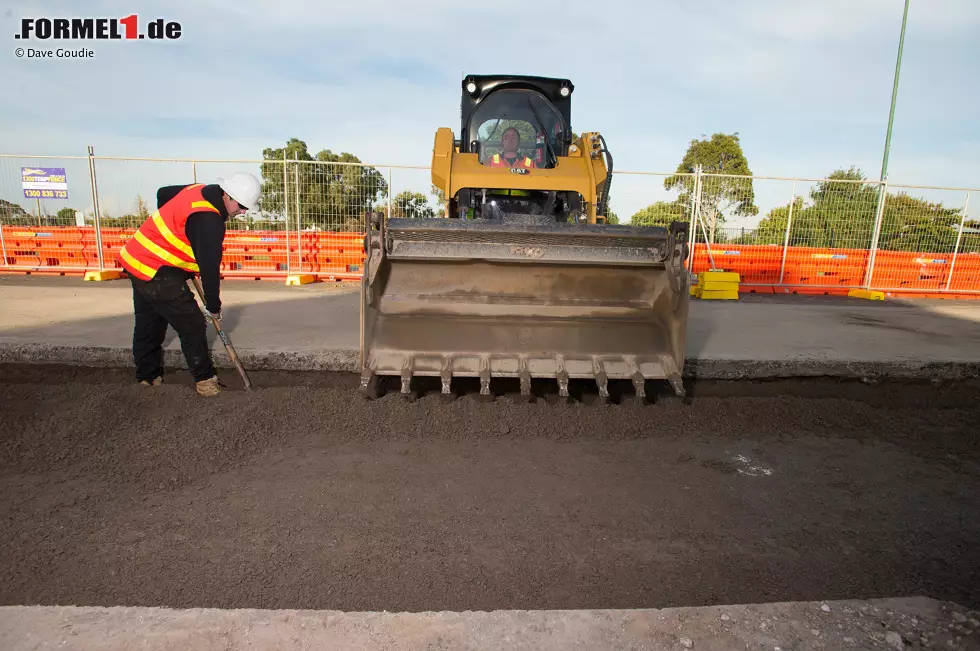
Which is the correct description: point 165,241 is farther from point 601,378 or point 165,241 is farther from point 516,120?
point 516,120

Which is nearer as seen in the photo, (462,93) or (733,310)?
(462,93)

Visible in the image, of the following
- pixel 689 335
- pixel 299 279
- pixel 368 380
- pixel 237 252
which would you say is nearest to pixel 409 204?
pixel 299 279

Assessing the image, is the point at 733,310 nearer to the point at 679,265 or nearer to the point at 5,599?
the point at 679,265

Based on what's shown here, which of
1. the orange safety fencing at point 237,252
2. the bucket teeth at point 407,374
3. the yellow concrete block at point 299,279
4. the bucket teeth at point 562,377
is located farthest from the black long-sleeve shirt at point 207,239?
the orange safety fencing at point 237,252

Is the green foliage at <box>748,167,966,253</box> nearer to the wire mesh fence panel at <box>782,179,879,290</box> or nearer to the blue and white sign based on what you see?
the wire mesh fence panel at <box>782,179,879,290</box>

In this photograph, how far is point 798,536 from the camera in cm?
246

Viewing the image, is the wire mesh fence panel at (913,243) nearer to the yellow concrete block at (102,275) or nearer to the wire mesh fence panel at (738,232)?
the wire mesh fence panel at (738,232)

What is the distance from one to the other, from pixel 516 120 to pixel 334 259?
597 cm

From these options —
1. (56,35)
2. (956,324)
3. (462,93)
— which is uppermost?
(56,35)

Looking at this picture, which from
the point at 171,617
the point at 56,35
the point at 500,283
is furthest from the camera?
the point at 56,35

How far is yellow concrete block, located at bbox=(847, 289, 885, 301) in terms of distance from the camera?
10109 mm

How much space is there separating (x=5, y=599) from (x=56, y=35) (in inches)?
373

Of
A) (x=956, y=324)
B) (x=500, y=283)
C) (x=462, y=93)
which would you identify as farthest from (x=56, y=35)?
(x=956, y=324)

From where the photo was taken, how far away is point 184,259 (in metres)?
3.83
